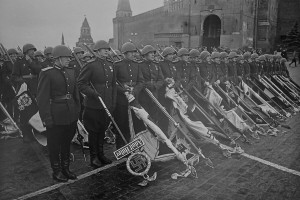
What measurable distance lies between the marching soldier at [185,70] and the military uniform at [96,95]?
2887 mm

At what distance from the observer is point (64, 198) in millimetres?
4742

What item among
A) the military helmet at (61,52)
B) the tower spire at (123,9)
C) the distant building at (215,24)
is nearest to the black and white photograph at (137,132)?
the military helmet at (61,52)

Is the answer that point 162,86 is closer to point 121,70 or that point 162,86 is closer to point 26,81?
point 121,70

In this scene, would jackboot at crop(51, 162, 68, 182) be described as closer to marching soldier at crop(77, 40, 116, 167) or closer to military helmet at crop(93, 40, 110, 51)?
marching soldier at crop(77, 40, 116, 167)

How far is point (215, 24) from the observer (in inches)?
1789

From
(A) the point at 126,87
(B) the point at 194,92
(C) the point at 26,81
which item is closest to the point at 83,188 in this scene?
(A) the point at 126,87

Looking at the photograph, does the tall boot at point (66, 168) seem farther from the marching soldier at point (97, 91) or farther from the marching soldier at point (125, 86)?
the marching soldier at point (125, 86)

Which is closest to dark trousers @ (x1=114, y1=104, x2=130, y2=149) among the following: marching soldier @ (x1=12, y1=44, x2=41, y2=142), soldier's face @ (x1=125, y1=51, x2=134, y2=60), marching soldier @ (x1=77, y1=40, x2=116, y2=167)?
marching soldier @ (x1=77, y1=40, x2=116, y2=167)

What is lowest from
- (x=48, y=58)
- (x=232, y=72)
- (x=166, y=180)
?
(x=166, y=180)

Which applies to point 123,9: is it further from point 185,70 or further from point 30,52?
point 30,52

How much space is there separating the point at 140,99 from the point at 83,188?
106 inches

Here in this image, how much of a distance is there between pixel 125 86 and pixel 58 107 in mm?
1808

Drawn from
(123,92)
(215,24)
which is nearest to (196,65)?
(123,92)

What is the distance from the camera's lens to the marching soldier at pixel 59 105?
5059 mm
